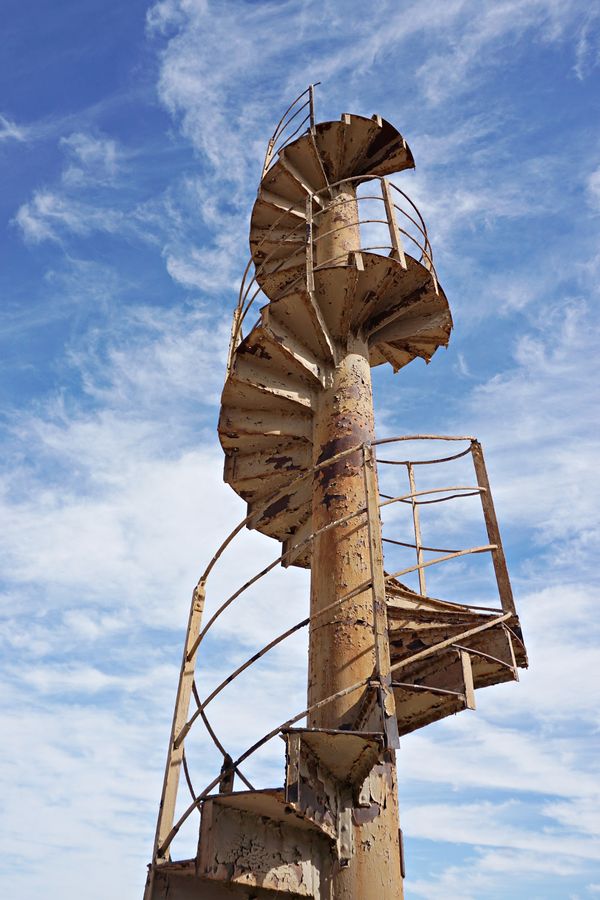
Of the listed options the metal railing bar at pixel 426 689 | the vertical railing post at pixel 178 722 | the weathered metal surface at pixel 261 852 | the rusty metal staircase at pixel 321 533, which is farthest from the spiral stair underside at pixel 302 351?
the weathered metal surface at pixel 261 852

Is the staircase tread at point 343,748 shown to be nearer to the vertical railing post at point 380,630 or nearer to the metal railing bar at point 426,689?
the vertical railing post at point 380,630

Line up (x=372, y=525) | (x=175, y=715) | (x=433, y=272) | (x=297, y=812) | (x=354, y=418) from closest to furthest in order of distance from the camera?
(x=297, y=812), (x=372, y=525), (x=175, y=715), (x=354, y=418), (x=433, y=272)

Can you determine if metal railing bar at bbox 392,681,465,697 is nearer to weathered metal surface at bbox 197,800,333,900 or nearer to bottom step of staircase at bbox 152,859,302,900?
weathered metal surface at bbox 197,800,333,900

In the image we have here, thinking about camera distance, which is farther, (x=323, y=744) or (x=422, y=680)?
(x=422, y=680)

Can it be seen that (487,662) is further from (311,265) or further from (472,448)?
(311,265)

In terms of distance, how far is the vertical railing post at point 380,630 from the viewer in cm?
432

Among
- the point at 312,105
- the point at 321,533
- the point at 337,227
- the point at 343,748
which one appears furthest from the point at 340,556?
the point at 312,105

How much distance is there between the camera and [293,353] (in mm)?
7133

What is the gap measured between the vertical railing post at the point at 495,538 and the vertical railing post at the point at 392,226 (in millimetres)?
2396

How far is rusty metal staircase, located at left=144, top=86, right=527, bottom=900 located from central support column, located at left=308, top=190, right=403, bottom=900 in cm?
4

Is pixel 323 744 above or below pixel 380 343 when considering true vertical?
below

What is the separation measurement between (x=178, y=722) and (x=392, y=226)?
552 cm

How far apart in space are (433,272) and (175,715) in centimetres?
547

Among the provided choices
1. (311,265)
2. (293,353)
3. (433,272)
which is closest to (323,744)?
(293,353)
